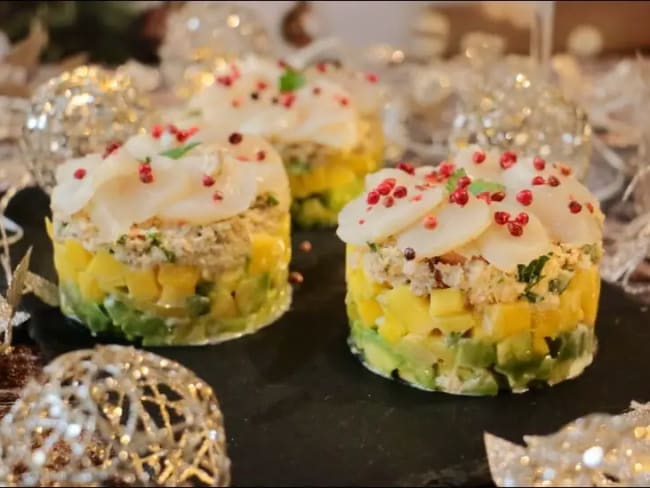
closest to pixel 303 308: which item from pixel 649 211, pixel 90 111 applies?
pixel 90 111

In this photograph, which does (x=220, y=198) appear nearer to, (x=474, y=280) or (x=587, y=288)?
(x=474, y=280)

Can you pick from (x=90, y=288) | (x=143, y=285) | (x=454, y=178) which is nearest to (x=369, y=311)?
(x=454, y=178)

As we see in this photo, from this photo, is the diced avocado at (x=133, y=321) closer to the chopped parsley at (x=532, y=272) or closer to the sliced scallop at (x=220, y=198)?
the sliced scallop at (x=220, y=198)

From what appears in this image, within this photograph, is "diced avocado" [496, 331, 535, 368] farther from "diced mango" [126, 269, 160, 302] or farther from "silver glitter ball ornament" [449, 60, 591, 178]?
"silver glitter ball ornament" [449, 60, 591, 178]

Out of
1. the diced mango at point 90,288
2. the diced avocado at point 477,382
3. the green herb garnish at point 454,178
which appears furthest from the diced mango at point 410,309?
the diced mango at point 90,288

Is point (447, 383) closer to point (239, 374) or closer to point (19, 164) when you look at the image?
point (239, 374)

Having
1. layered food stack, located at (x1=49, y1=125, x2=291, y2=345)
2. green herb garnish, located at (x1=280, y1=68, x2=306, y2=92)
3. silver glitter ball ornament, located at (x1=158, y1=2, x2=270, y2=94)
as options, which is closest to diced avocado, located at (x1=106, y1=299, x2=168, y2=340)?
layered food stack, located at (x1=49, y1=125, x2=291, y2=345)
